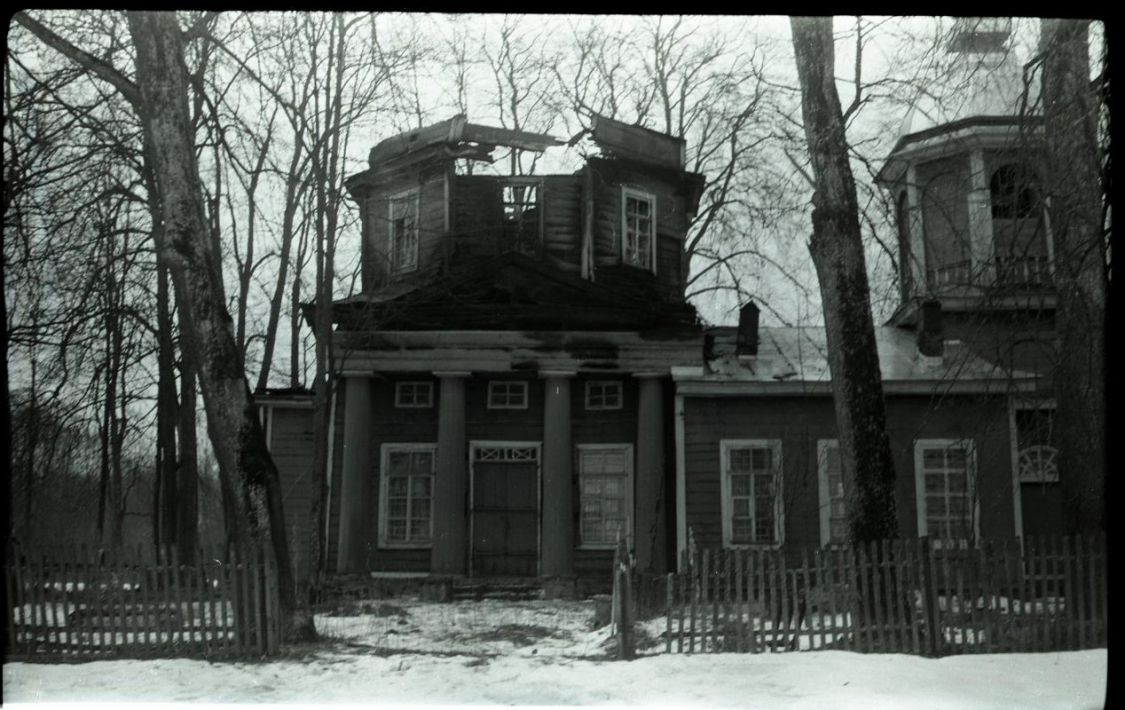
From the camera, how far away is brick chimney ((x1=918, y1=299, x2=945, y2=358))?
27.5 ft

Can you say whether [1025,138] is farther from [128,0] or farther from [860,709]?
[128,0]

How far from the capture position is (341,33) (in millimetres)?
9023

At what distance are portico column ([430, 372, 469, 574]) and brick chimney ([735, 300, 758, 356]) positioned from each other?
8.11 feet

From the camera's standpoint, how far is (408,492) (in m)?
8.11

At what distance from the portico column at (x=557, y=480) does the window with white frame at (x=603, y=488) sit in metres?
0.11

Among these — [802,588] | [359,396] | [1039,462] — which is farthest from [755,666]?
[359,396]

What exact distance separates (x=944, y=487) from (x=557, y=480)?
3.46 m

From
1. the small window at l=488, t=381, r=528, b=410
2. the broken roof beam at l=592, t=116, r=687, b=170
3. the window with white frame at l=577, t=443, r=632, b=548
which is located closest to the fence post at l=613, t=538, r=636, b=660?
the window with white frame at l=577, t=443, r=632, b=548

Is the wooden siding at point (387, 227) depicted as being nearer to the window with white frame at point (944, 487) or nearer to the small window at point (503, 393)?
the small window at point (503, 393)

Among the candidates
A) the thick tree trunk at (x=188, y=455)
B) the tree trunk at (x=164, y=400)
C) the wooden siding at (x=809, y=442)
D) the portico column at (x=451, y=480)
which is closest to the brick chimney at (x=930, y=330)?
the wooden siding at (x=809, y=442)

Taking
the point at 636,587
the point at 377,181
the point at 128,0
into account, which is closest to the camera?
the point at 128,0

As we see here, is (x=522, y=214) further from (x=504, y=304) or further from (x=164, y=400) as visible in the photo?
(x=164, y=400)

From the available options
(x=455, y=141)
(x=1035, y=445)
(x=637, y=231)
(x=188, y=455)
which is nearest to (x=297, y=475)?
(x=188, y=455)

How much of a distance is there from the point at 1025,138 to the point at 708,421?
3423 mm
